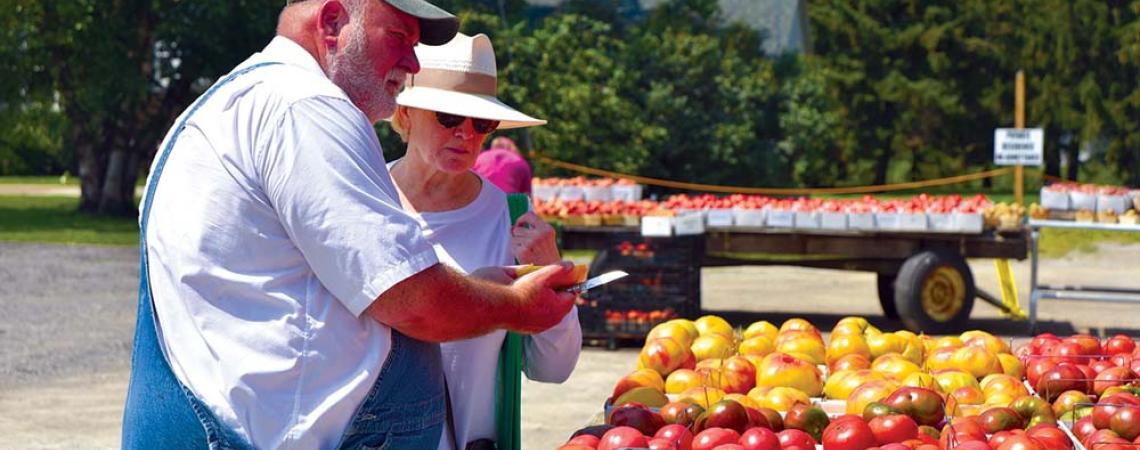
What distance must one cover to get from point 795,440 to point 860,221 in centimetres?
902

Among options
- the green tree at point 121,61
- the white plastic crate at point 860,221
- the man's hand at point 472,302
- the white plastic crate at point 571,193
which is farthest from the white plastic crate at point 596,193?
the green tree at point 121,61

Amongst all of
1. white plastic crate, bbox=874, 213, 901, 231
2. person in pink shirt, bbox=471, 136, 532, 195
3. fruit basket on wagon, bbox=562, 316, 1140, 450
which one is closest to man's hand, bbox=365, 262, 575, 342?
fruit basket on wagon, bbox=562, 316, 1140, 450

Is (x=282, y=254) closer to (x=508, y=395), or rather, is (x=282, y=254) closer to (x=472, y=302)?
(x=472, y=302)

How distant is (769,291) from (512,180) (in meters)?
7.41

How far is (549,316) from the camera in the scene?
9.07ft

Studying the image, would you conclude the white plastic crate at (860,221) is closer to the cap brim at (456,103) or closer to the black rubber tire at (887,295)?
the black rubber tire at (887,295)

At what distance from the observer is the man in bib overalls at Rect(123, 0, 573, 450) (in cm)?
244

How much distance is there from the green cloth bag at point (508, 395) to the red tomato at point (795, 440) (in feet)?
2.39

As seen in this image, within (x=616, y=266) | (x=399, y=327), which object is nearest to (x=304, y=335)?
(x=399, y=327)

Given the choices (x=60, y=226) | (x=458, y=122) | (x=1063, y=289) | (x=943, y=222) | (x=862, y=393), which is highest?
(x=458, y=122)

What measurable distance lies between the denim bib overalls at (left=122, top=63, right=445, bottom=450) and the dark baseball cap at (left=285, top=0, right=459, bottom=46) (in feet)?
0.80

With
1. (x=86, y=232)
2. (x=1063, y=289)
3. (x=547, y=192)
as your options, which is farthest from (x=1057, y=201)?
(x=86, y=232)

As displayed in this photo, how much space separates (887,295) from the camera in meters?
13.9

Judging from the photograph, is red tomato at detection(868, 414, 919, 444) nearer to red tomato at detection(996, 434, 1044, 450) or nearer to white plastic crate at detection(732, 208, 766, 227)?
red tomato at detection(996, 434, 1044, 450)
